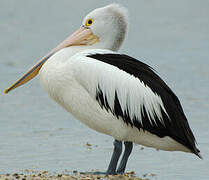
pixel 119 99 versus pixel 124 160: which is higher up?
pixel 119 99

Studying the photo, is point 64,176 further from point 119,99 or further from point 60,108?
point 60,108

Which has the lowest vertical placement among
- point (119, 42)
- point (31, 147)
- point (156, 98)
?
point (31, 147)

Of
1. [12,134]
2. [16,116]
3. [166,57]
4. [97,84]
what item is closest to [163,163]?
[97,84]

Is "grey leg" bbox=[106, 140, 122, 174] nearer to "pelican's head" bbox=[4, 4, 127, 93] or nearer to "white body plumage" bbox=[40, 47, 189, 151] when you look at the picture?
"white body plumage" bbox=[40, 47, 189, 151]

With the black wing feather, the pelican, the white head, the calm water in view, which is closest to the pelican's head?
the white head

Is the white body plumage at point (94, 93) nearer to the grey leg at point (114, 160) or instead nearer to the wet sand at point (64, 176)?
the grey leg at point (114, 160)

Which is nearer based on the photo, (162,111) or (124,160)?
(162,111)

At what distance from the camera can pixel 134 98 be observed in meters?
6.40

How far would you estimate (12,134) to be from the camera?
8.41 m

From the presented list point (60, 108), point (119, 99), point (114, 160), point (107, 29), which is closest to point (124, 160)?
point (114, 160)

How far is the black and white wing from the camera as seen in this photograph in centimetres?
639

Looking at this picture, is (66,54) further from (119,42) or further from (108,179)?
(108,179)

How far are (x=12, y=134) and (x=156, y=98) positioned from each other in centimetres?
282

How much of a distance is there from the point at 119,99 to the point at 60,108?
383cm
